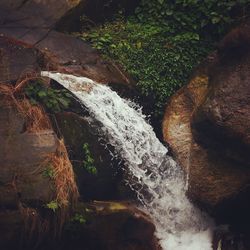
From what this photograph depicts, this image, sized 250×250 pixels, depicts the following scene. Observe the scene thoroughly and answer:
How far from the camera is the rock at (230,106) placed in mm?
6734

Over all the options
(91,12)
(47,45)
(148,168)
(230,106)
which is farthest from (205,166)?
(91,12)

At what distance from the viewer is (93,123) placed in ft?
22.5

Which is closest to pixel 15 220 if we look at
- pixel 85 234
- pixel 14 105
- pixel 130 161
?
pixel 85 234

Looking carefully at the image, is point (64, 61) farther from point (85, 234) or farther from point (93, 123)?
point (85, 234)

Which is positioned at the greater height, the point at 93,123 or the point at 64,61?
the point at 64,61

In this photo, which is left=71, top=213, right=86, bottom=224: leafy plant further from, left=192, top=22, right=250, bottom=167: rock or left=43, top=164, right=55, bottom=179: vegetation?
left=192, top=22, right=250, bottom=167: rock

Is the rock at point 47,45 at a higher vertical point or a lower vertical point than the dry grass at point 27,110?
higher

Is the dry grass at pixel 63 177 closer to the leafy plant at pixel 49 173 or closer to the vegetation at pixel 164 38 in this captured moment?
the leafy plant at pixel 49 173

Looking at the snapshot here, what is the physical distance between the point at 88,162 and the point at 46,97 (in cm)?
98

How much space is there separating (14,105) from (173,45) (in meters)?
3.34

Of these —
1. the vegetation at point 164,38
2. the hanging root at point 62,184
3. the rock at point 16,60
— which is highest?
the vegetation at point 164,38

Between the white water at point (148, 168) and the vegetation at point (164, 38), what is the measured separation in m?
0.99

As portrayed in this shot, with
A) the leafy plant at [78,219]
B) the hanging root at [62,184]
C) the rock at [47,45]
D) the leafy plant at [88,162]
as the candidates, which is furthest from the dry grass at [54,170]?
the rock at [47,45]

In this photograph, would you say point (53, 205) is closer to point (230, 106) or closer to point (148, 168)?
point (148, 168)
